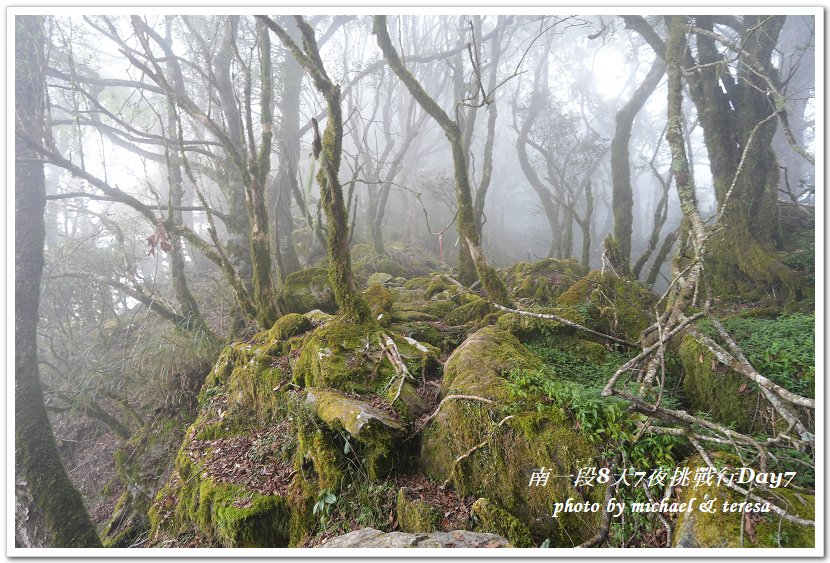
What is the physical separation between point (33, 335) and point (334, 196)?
4.59 metres

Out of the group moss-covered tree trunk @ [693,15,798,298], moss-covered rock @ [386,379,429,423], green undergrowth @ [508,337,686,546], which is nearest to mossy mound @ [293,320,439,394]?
moss-covered rock @ [386,379,429,423]

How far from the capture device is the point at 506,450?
2857mm

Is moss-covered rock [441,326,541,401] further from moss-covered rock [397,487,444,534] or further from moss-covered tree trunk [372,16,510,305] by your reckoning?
moss-covered tree trunk [372,16,510,305]

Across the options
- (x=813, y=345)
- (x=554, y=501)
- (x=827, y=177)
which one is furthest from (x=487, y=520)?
(x=827, y=177)

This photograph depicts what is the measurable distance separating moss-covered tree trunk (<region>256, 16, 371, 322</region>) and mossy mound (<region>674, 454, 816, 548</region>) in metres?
3.79

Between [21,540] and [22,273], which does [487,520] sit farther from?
[22,273]

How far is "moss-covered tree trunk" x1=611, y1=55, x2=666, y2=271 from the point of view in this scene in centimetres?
905

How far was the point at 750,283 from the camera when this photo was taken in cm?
599

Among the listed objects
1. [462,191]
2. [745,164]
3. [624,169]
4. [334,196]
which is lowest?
[334,196]

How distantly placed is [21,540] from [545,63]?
73.3 feet

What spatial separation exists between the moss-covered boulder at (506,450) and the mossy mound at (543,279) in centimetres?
362

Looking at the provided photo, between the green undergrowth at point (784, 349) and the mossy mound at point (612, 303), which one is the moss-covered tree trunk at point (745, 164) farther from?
the green undergrowth at point (784, 349)

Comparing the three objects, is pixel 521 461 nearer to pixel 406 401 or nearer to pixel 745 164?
pixel 406 401

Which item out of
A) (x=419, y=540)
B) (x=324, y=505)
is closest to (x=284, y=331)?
(x=324, y=505)
